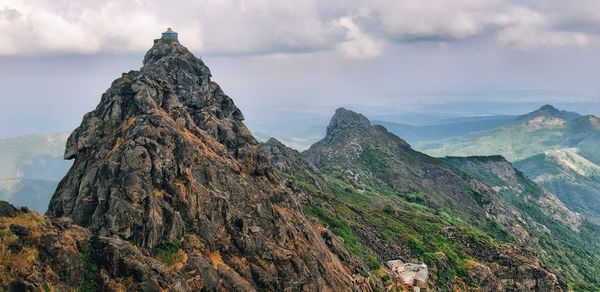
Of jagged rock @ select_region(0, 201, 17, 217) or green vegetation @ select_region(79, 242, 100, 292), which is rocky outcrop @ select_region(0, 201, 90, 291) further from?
green vegetation @ select_region(79, 242, 100, 292)

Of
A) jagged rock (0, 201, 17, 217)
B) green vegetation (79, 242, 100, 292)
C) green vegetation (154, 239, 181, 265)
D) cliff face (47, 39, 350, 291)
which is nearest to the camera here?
green vegetation (79, 242, 100, 292)

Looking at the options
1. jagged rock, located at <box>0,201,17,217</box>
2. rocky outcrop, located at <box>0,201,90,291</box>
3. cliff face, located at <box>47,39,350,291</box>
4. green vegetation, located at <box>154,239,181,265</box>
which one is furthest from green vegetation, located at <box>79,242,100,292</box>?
green vegetation, located at <box>154,239,181,265</box>

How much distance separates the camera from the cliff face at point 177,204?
66.8 metres

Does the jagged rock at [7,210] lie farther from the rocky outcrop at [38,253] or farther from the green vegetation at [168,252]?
the green vegetation at [168,252]

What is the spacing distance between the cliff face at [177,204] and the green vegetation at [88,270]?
3.33ft

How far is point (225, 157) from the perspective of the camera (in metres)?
87.6

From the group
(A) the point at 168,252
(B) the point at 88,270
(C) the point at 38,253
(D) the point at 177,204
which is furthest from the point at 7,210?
(D) the point at 177,204

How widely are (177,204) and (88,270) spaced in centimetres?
1726

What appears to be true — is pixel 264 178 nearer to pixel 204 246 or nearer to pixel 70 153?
pixel 204 246

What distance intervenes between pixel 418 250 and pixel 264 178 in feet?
187

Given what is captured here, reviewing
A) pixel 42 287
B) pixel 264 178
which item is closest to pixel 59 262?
pixel 42 287

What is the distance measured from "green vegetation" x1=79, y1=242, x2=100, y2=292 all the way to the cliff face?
1014 millimetres

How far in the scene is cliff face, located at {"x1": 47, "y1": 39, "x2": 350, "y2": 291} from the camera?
66812 millimetres

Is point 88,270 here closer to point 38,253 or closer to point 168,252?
point 38,253
